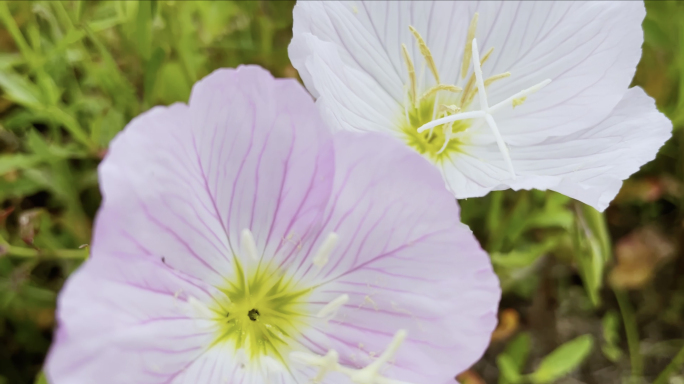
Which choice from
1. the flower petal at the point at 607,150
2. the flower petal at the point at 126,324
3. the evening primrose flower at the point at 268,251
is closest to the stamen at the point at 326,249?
the evening primrose flower at the point at 268,251

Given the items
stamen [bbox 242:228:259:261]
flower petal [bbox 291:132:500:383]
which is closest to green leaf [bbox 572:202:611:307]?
flower petal [bbox 291:132:500:383]

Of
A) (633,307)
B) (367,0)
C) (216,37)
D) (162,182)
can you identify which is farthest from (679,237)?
(162,182)

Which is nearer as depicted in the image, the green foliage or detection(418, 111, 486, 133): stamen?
detection(418, 111, 486, 133): stamen

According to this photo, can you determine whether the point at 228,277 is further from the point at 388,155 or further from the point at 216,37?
the point at 216,37

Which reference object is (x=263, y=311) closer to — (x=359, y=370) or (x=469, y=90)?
(x=359, y=370)

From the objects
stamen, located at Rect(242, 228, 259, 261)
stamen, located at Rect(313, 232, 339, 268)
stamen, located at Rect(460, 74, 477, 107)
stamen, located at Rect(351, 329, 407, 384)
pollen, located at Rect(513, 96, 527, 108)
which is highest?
stamen, located at Rect(460, 74, 477, 107)

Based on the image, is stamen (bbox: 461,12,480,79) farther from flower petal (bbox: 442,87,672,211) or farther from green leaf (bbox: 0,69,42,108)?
green leaf (bbox: 0,69,42,108)

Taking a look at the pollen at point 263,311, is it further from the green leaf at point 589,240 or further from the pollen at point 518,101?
the green leaf at point 589,240

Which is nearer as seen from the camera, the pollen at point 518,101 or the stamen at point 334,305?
the stamen at point 334,305
